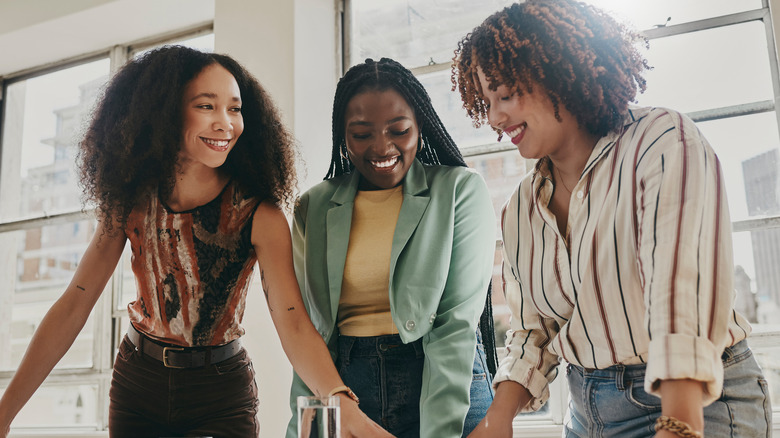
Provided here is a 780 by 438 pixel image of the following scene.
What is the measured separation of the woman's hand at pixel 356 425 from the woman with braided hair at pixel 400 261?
0.11m

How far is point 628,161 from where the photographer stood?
1.02 metres

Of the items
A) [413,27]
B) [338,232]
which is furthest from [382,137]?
[413,27]

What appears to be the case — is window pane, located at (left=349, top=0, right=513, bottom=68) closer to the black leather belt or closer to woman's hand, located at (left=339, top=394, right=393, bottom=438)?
the black leather belt

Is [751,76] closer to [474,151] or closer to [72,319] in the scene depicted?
[474,151]

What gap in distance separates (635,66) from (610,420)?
1.83ft

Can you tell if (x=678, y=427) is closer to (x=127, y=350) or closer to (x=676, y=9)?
(x=127, y=350)

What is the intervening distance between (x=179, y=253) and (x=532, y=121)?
2.84 feet

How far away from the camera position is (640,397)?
1.01 m

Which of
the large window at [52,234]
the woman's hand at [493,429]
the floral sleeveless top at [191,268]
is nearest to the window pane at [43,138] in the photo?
the large window at [52,234]

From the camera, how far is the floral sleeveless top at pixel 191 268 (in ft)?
5.15

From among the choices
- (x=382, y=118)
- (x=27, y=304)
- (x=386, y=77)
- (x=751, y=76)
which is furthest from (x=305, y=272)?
(x=27, y=304)

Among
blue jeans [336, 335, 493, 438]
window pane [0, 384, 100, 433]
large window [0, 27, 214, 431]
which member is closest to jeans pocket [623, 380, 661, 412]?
blue jeans [336, 335, 493, 438]

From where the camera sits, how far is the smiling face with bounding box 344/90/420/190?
5.38 feet

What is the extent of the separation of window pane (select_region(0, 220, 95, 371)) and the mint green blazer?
2.00 metres
